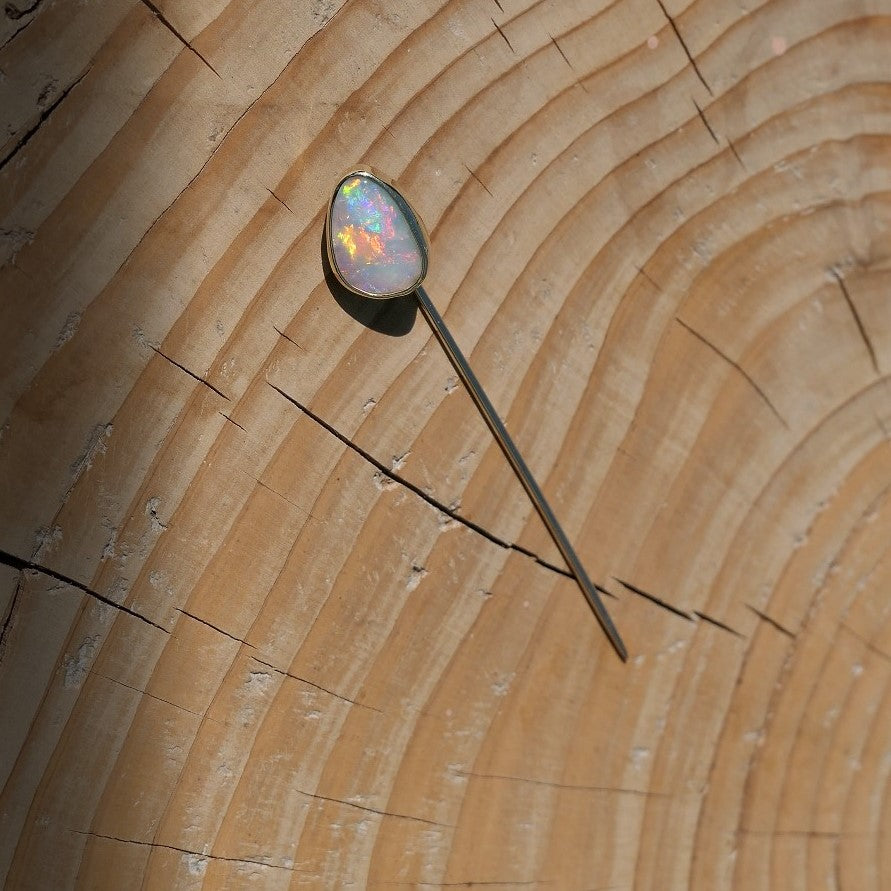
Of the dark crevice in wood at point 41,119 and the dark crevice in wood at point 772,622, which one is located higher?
the dark crevice in wood at point 41,119

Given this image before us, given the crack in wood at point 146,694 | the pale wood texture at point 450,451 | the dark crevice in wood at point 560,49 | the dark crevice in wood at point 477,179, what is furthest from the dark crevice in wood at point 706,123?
the crack in wood at point 146,694

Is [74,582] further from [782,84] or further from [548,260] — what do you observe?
[782,84]

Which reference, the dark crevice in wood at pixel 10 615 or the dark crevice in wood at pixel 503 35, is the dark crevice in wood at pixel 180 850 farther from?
the dark crevice in wood at pixel 503 35

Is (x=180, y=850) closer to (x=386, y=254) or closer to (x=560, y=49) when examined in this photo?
(x=386, y=254)

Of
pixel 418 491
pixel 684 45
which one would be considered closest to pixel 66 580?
pixel 418 491

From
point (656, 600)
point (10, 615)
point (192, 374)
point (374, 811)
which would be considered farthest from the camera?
point (656, 600)

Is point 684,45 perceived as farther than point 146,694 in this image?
Yes

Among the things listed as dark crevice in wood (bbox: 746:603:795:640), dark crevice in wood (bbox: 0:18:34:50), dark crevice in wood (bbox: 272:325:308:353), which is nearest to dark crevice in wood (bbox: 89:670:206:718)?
dark crevice in wood (bbox: 272:325:308:353)

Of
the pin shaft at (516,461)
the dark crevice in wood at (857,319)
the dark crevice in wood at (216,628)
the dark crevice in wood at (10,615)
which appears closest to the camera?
the dark crevice in wood at (10,615)

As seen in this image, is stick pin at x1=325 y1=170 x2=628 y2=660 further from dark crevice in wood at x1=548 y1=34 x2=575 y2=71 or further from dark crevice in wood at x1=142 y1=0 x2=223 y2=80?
dark crevice in wood at x1=548 y1=34 x2=575 y2=71
